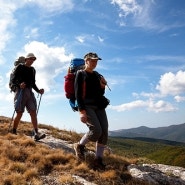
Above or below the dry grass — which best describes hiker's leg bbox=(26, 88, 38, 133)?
above

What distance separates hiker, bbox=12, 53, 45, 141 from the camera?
1179cm

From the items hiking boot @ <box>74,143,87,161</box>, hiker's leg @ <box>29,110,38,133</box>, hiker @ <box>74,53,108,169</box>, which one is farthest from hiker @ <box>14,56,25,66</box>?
hiking boot @ <box>74,143,87,161</box>

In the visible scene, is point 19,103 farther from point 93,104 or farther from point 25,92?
point 93,104

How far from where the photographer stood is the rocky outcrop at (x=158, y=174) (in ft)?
30.5

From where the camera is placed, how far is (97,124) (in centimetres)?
887

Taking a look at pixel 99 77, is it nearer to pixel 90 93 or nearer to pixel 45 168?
pixel 90 93

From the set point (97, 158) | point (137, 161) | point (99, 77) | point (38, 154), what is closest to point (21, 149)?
point (38, 154)

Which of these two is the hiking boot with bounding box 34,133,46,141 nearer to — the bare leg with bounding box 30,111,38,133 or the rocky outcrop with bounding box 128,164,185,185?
the bare leg with bounding box 30,111,38,133

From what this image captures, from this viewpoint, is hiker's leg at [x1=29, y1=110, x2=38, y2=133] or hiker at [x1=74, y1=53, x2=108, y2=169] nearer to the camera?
hiker at [x1=74, y1=53, x2=108, y2=169]

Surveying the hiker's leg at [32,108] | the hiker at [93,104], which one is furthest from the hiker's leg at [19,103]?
the hiker at [93,104]

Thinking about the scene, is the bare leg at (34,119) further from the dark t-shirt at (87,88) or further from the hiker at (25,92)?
the dark t-shirt at (87,88)

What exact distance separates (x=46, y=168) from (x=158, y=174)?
3645mm

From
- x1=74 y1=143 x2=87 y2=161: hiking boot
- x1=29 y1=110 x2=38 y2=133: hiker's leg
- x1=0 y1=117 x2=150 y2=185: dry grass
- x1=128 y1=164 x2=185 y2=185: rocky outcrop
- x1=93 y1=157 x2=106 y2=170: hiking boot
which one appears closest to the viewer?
x1=0 y1=117 x2=150 y2=185: dry grass


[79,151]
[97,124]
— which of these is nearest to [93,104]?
[97,124]
